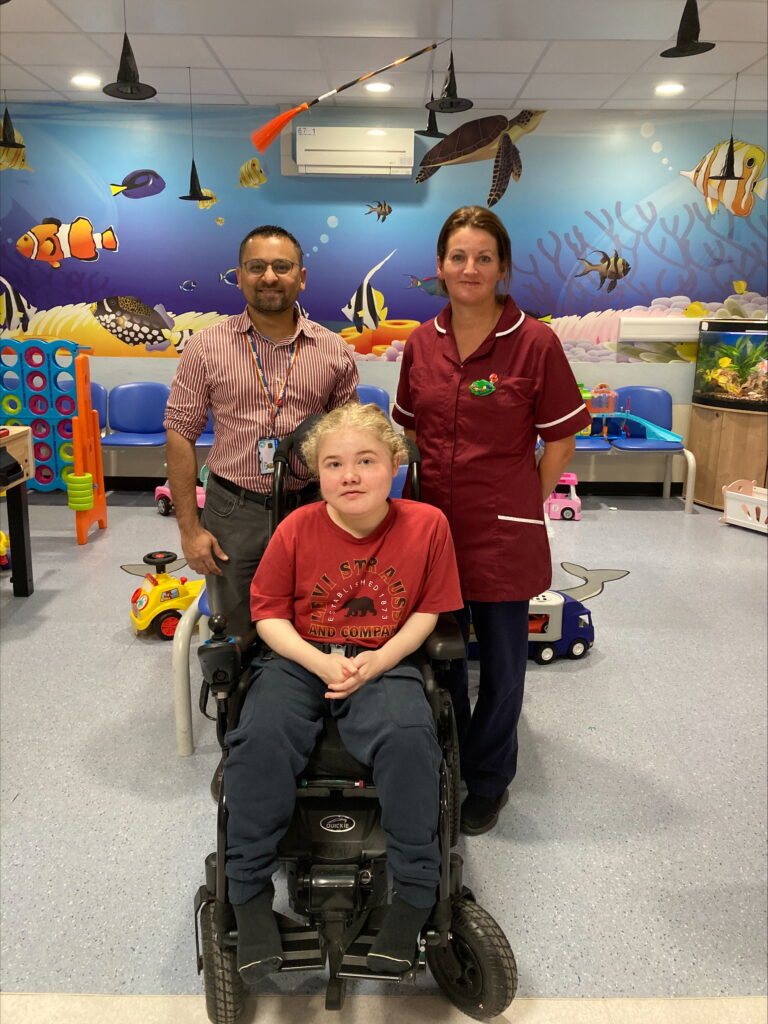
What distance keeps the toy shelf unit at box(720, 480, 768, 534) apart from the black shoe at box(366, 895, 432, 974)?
15.5 feet

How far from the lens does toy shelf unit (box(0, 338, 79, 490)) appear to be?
17.7 feet

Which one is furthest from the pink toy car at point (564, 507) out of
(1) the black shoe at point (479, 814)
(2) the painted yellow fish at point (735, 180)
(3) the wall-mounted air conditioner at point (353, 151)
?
(1) the black shoe at point (479, 814)

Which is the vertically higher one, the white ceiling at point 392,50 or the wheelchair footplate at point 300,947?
the white ceiling at point 392,50

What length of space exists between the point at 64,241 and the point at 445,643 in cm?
584

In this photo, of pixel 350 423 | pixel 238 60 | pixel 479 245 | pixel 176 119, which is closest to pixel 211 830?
pixel 350 423

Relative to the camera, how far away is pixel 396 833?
1501mm

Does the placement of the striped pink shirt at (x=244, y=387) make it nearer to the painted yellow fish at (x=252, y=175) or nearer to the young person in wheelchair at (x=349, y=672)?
the young person in wheelchair at (x=349, y=672)

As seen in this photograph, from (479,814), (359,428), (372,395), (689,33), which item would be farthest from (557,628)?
(689,33)

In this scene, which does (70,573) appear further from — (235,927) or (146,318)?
(235,927)

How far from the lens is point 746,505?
5.49 meters

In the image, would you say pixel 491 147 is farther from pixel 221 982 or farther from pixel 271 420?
pixel 221 982

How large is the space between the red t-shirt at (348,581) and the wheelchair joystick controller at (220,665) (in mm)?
157

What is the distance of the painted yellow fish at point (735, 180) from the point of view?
606 cm

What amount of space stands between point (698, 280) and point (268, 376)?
17.3 ft
